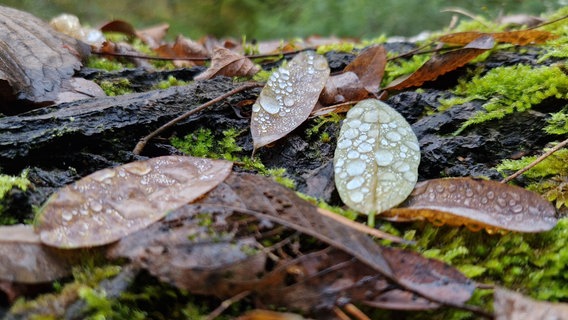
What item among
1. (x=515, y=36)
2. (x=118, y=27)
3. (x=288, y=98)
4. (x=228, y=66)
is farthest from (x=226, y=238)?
(x=118, y=27)

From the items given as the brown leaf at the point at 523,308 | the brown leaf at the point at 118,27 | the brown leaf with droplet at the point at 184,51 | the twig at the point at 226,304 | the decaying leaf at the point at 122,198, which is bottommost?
the brown leaf at the point at 523,308

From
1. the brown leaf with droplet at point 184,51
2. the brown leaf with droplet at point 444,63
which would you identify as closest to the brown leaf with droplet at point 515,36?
the brown leaf with droplet at point 444,63

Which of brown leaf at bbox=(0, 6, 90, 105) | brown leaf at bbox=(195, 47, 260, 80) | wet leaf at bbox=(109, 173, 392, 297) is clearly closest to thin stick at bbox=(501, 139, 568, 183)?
wet leaf at bbox=(109, 173, 392, 297)

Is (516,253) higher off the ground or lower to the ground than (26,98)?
lower

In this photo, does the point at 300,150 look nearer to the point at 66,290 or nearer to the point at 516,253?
the point at 516,253

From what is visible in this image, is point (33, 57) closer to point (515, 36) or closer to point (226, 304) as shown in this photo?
point (226, 304)

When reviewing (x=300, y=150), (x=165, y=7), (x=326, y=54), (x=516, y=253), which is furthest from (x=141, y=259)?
(x=165, y=7)

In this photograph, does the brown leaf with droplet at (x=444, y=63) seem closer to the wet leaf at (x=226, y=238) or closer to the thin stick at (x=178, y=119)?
the thin stick at (x=178, y=119)
